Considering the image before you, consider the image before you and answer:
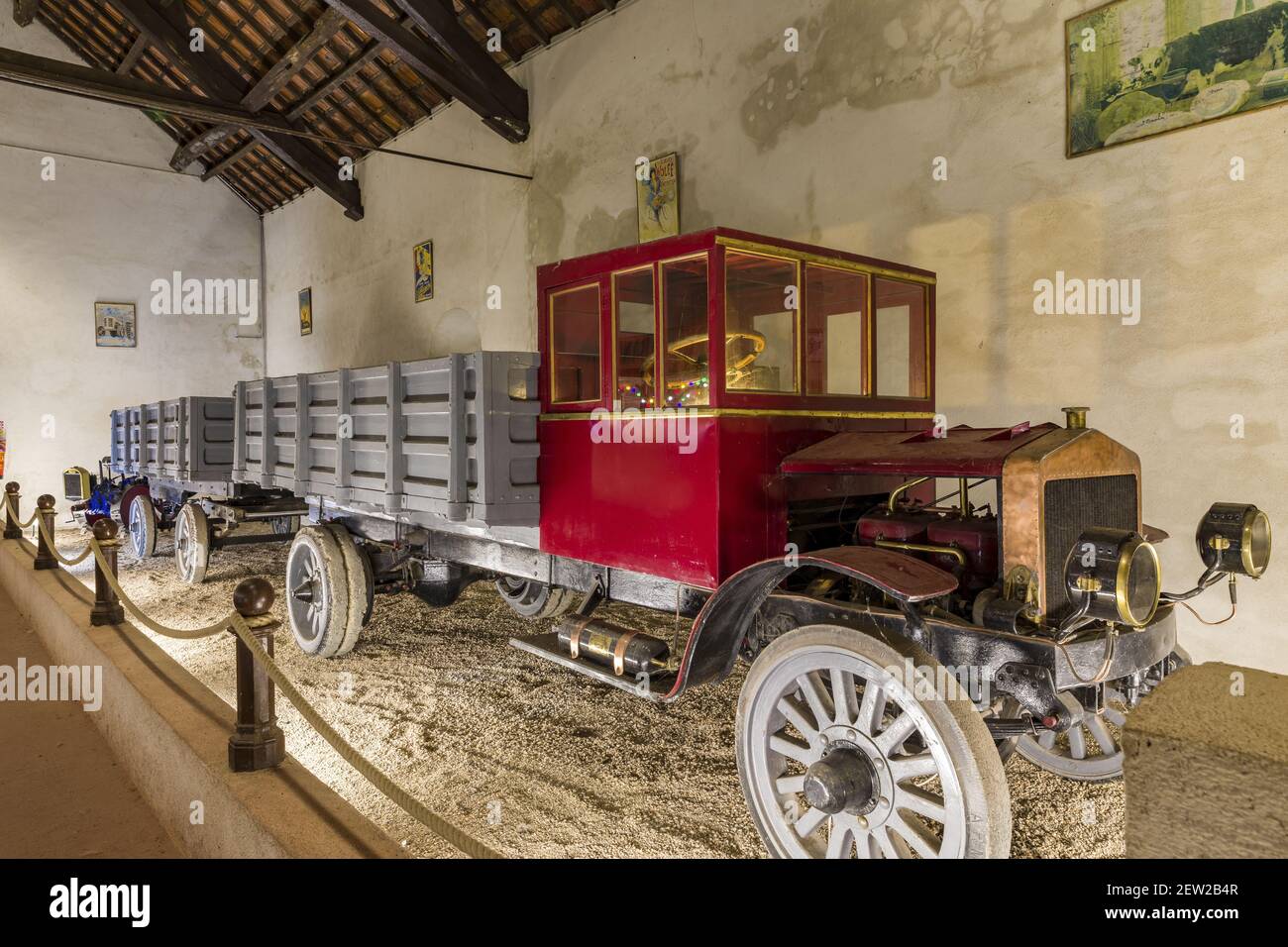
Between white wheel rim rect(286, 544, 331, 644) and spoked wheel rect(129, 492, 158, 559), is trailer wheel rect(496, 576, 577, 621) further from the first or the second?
spoked wheel rect(129, 492, 158, 559)

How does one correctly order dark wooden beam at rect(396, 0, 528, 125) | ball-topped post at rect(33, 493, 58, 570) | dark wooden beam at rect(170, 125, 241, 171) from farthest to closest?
dark wooden beam at rect(170, 125, 241, 171), dark wooden beam at rect(396, 0, 528, 125), ball-topped post at rect(33, 493, 58, 570)

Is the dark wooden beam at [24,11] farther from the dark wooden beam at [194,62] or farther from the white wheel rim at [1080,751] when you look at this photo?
the white wheel rim at [1080,751]

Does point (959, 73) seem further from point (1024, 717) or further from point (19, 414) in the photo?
point (19, 414)

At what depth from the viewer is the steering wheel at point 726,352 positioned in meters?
2.91

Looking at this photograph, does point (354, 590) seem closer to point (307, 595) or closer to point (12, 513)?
point (307, 595)

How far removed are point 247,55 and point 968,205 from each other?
1082 centimetres

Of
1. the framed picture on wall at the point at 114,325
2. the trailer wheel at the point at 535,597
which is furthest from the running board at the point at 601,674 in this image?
the framed picture on wall at the point at 114,325

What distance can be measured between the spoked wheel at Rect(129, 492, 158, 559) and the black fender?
8.17 metres

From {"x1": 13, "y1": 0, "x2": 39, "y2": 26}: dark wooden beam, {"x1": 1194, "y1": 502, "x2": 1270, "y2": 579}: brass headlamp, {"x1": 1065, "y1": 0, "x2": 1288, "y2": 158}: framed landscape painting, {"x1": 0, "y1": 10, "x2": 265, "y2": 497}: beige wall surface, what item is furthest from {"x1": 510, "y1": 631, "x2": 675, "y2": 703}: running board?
{"x1": 13, "y1": 0, "x2": 39, "y2": 26}: dark wooden beam

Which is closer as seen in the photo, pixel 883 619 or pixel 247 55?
pixel 883 619

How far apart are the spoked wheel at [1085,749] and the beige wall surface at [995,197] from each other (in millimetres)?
1863

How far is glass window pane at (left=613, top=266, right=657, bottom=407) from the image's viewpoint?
10.2 feet

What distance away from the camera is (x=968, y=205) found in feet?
17.4
